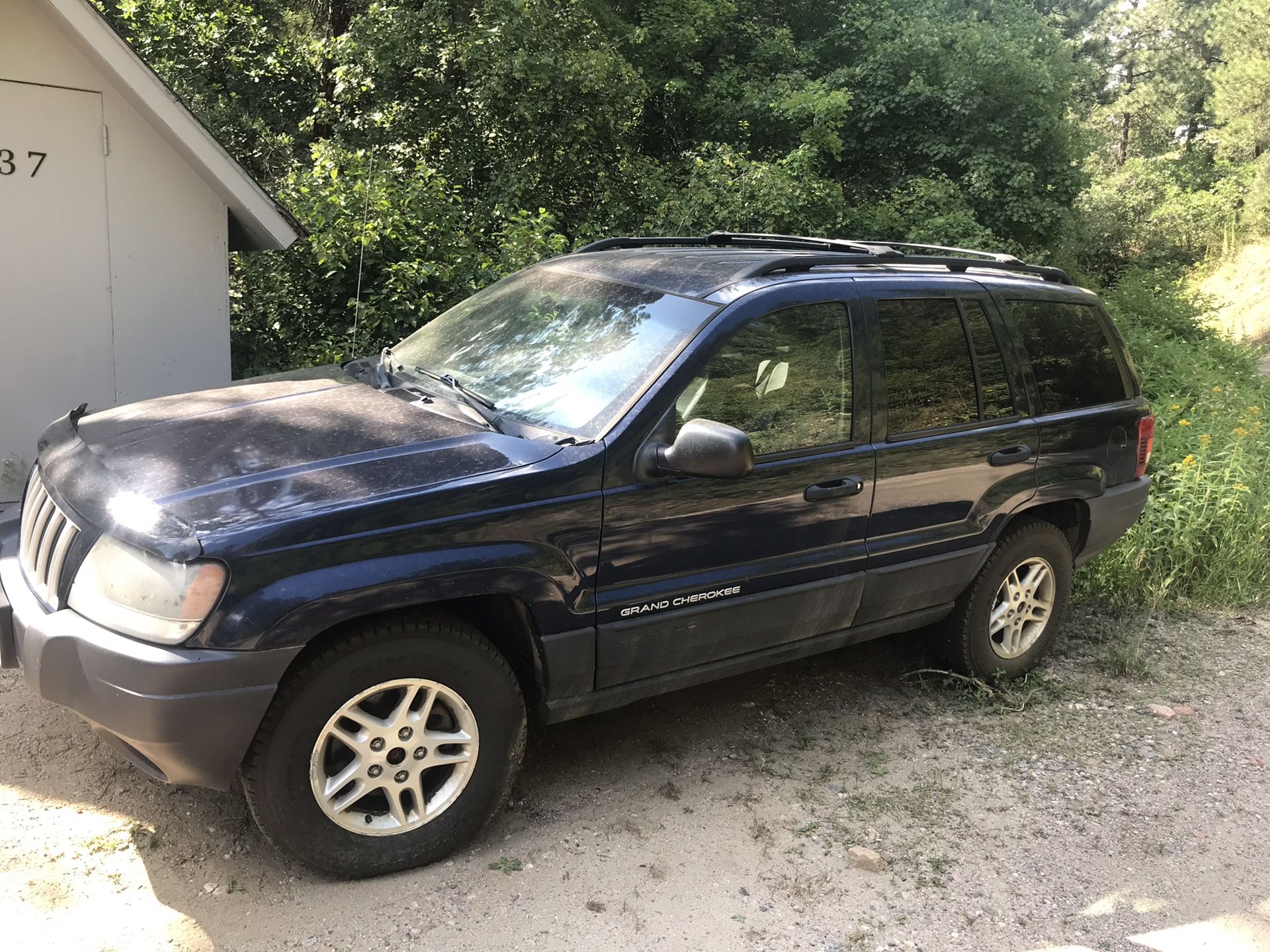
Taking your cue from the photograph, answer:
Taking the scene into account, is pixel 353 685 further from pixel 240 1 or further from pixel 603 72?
pixel 240 1

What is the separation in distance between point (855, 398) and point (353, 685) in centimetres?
216

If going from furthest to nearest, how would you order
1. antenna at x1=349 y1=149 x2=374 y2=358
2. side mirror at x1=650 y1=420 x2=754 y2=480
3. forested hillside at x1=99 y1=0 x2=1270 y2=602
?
forested hillside at x1=99 y1=0 x2=1270 y2=602 → antenna at x1=349 y1=149 x2=374 y2=358 → side mirror at x1=650 y1=420 x2=754 y2=480

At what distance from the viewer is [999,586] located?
4.72 meters

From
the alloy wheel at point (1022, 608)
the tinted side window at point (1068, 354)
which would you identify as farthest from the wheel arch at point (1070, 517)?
the tinted side window at point (1068, 354)

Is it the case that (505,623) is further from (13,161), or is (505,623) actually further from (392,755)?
(13,161)

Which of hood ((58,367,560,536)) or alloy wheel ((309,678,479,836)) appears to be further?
alloy wheel ((309,678,479,836))

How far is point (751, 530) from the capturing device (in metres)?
3.66

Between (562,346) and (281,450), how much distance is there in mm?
1139

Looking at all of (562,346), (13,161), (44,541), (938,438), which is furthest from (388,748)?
(13,161)

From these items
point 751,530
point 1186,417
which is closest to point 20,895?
point 751,530

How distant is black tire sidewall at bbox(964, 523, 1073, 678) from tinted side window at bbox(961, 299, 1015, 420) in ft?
2.11

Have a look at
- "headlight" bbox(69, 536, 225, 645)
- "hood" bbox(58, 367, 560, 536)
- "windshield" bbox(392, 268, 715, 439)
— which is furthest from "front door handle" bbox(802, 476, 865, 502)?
"headlight" bbox(69, 536, 225, 645)

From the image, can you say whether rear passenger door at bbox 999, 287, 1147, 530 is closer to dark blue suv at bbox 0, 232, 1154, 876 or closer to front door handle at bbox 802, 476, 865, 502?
dark blue suv at bbox 0, 232, 1154, 876

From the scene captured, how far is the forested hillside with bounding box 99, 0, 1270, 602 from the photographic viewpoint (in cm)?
823
